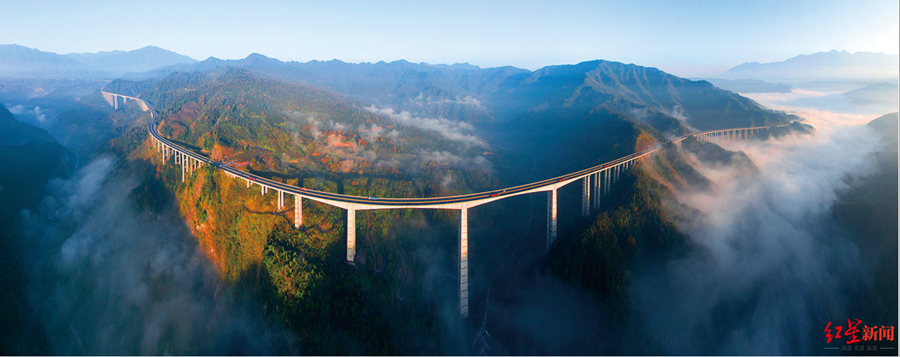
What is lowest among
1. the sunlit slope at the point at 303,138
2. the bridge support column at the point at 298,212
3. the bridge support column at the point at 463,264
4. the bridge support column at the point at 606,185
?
the bridge support column at the point at 463,264

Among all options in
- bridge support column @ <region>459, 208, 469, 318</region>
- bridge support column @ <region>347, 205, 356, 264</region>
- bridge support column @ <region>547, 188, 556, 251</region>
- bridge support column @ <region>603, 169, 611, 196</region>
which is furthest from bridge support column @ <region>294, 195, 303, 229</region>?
bridge support column @ <region>603, 169, 611, 196</region>

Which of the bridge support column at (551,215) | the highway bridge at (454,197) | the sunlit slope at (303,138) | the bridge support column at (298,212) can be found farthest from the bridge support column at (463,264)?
the bridge support column at (298,212)

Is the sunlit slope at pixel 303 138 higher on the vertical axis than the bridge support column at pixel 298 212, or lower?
higher

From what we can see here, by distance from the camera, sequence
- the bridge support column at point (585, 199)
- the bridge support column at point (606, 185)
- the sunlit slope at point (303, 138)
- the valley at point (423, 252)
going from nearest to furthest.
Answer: the valley at point (423, 252) < the bridge support column at point (585, 199) < the bridge support column at point (606, 185) < the sunlit slope at point (303, 138)

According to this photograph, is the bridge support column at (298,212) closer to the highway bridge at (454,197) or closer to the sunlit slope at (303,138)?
the highway bridge at (454,197)

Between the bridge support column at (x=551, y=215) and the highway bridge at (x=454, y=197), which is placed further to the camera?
the bridge support column at (x=551, y=215)

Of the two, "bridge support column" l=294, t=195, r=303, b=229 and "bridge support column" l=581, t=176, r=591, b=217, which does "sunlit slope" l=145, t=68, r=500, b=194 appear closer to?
"bridge support column" l=294, t=195, r=303, b=229
